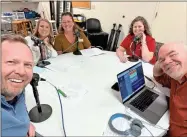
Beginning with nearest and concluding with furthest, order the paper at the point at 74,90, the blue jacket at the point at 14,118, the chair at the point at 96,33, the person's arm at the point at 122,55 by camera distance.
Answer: the blue jacket at the point at 14,118 < the paper at the point at 74,90 < the person's arm at the point at 122,55 < the chair at the point at 96,33

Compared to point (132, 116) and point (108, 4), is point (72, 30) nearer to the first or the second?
point (132, 116)

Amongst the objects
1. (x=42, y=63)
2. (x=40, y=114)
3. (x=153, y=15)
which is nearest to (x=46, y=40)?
(x=42, y=63)

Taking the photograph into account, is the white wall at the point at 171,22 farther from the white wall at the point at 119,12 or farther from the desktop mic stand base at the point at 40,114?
the desktop mic stand base at the point at 40,114

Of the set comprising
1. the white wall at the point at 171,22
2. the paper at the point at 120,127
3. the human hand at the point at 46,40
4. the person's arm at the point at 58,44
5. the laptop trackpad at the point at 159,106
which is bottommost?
the paper at the point at 120,127

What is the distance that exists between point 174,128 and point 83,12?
14.8 feet

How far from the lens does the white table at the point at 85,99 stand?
3.20 feet

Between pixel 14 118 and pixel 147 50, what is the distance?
1638mm

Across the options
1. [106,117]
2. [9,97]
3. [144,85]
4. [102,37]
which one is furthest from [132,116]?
[102,37]

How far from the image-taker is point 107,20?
438 centimetres

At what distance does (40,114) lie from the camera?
1.06m

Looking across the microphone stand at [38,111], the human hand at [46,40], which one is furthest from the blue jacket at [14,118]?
the human hand at [46,40]

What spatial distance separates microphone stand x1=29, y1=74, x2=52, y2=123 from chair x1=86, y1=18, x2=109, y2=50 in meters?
3.23

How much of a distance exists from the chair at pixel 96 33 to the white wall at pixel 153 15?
0.21 m

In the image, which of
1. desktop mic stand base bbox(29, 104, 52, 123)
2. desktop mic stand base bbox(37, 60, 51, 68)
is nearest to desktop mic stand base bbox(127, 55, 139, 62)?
desktop mic stand base bbox(37, 60, 51, 68)
